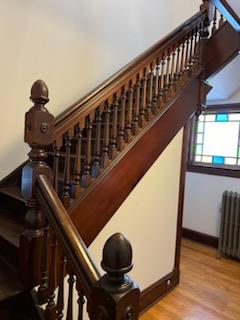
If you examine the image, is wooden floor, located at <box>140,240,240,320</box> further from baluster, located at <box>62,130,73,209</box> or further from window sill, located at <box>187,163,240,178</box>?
baluster, located at <box>62,130,73,209</box>

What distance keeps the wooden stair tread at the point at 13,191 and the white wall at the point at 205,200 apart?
9.07 feet

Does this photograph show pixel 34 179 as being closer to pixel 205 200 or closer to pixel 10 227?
pixel 10 227

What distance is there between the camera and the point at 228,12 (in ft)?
7.30

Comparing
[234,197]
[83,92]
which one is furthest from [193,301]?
[83,92]

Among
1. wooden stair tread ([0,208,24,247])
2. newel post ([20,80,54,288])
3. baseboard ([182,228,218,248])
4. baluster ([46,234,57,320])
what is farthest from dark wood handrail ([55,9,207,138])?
baseboard ([182,228,218,248])

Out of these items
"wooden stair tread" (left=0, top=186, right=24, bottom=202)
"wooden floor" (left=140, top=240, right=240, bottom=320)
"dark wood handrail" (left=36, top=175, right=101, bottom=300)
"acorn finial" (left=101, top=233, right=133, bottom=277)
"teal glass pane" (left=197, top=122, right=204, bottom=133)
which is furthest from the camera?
"teal glass pane" (left=197, top=122, right=204, bottom=133)

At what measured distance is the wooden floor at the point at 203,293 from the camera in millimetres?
2334

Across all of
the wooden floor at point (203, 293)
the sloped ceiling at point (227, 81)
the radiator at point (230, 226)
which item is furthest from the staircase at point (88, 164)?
the radiator at point (230, 226)

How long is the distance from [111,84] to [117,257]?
4.06 ft

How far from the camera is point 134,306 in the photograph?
2.51 feet

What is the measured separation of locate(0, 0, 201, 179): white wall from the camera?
2.21 m

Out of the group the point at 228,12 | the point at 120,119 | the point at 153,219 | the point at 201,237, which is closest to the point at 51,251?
the point at 120,119

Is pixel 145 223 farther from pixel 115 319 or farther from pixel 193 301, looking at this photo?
pixel 115 319

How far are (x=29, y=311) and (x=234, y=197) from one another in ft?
9.80
